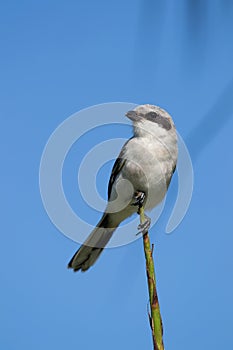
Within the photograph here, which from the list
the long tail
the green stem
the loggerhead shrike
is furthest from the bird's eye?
the green stem

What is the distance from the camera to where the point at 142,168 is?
14.9 feet

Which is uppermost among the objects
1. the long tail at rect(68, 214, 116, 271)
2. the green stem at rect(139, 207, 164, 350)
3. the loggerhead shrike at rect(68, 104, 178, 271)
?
the loggerhead shrike at rect(68, 104, 178, 271)

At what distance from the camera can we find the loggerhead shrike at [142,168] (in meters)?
4.52

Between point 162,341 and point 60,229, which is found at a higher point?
point 60,229

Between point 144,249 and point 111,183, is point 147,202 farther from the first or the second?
point 144,249

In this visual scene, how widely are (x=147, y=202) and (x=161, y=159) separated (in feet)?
1.27

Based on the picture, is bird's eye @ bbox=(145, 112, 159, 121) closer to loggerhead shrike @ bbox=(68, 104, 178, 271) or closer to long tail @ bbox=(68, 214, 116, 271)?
loggerhead shrike @ bbox=(68, 104, 178, 271)

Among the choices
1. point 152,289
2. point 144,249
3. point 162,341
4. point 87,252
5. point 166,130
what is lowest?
point 162,341

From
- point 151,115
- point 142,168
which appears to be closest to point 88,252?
point 142,168

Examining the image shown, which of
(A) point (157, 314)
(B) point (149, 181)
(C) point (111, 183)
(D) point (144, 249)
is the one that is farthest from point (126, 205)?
(A) point (157, 314)

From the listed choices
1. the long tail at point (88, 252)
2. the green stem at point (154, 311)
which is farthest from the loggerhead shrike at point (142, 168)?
the green stem at point (154, 311)

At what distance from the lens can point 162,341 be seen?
1469mm

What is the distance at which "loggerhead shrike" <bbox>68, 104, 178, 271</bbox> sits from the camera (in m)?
4.52

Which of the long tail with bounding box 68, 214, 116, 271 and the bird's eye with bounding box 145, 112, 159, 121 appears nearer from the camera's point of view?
the bird's eye with bounding box 145, 112, 159, 121
